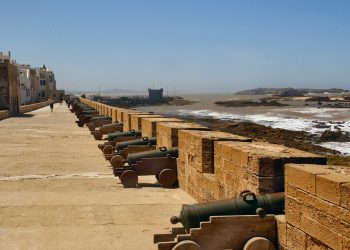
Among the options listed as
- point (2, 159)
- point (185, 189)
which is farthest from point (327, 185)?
point (2, 159)

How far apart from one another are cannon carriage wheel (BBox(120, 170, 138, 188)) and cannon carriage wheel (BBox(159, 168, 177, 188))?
1.40ft

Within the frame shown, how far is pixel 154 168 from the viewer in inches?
346

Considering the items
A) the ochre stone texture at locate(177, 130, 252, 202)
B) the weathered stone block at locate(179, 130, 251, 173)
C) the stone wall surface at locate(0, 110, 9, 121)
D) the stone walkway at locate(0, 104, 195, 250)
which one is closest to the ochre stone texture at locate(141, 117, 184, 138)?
the stone walkway at locate(0, 104, 195, 250)

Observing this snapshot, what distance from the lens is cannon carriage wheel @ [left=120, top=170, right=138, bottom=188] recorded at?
866cm

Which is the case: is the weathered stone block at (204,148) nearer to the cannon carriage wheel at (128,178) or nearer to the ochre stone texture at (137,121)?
the cannon carriage wheel at (128,178)

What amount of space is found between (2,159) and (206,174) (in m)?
6.46

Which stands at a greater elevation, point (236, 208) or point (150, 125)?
point (150, 125)

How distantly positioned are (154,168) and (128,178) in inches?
18.1

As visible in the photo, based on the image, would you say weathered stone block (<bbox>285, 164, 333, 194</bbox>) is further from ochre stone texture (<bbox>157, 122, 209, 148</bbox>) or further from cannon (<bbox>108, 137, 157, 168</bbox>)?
cannon (<bbox>108, 137, 157, 168</bbox>)

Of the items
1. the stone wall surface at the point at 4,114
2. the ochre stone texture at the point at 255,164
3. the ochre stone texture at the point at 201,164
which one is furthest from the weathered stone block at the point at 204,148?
the stone wall surface at the point at 4,114

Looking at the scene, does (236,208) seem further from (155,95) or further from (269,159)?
(155,95)

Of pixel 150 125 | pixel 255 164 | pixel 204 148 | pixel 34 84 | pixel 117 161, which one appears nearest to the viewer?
pixel 255 164

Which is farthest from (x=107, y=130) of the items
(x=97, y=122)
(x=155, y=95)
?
(x=155, y=95)

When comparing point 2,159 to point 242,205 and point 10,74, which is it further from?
point 10,74
